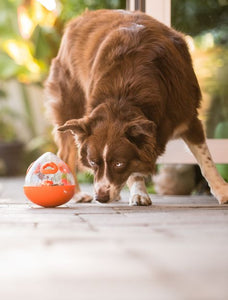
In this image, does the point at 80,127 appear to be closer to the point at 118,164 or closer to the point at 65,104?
the point at 118,164

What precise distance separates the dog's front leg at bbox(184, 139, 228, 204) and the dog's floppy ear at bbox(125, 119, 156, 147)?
0.77 m

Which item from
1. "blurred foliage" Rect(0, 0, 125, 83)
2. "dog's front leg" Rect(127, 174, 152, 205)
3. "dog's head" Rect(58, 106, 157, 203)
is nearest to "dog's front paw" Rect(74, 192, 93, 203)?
"dog's front leg" Rect(127, 174, 152, 205)

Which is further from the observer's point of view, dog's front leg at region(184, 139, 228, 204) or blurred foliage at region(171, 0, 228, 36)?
blurred foliage at region(171, 0, 228, 36)

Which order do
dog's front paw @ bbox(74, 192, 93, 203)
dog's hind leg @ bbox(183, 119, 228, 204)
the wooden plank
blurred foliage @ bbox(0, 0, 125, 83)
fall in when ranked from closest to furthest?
dog's hind leg @ bbox(183, 119, 228, 204) < dog's front paw @ bbox(74, 192, 93, 203) < the wooden plank < blurred foliage @ bbox(0, 0, 125, 83)

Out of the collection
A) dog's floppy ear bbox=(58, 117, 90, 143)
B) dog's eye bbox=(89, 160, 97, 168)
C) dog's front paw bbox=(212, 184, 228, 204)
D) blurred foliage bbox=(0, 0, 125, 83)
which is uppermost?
dog's floppy ear bbox=(58, 117, 90, 143)

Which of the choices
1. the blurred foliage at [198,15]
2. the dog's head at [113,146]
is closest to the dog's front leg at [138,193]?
the dog's head at [113,146]

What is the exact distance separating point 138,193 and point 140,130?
2.45 feet

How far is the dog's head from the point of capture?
10.1 feet

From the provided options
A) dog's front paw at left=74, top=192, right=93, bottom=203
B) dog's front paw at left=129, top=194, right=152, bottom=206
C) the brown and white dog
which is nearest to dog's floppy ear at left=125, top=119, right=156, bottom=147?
the brown and white dog

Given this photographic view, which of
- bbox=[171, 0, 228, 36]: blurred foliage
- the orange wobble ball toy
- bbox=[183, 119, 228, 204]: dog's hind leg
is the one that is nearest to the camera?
the orange wobble ball toy

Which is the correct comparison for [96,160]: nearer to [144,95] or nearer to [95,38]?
[144,95]

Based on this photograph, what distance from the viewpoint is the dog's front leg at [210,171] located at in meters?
3.67

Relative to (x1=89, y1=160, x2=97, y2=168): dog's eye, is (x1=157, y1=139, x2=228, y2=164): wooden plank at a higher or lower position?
lower

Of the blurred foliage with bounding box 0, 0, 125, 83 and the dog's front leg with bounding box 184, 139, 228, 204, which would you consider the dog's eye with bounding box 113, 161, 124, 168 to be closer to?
the dog's front leg with bounding box 184, 139, 228, 204
